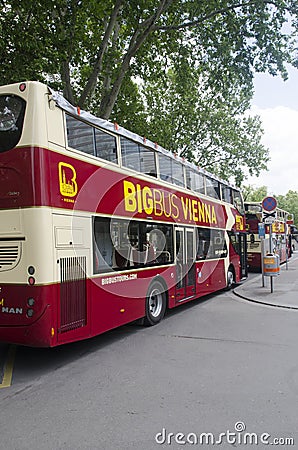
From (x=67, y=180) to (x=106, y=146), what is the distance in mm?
1460

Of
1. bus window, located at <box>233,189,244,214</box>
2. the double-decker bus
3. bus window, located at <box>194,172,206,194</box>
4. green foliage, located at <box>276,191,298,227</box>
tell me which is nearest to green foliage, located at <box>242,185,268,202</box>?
green foliage, located at <box>276,191,298,227</box>

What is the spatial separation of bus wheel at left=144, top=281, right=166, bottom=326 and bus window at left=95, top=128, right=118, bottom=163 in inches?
113

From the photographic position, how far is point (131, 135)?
805 centimetres

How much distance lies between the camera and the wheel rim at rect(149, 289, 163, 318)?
8589 millimetres

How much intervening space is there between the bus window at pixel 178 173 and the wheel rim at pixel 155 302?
112 inches

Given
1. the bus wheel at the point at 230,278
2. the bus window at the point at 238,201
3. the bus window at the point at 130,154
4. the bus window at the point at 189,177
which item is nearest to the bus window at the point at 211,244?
the bus wheel at the point at 230,278

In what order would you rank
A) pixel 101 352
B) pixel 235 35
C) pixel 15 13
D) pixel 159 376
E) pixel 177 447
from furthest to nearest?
pixel 235 35, pixel 15 13, pixel 101 352, pixel 159 376, pixel 177 447

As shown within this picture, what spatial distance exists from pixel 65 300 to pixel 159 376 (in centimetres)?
167

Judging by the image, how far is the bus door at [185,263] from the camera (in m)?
9.88

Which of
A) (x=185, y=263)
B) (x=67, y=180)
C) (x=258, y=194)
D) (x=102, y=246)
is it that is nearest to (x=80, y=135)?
(x=67, y=180)

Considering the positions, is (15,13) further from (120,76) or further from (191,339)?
(191,339)

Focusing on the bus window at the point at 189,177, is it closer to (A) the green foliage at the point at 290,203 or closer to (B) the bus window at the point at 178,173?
(B) the bus window at the point at 178,173

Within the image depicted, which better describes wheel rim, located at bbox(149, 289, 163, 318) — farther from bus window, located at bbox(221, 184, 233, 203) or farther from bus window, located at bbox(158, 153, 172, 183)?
bus window, located at bbox(221, 184, 233, 203)

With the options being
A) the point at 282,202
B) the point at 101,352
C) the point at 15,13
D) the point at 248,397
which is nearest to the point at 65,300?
the point at 101,352
